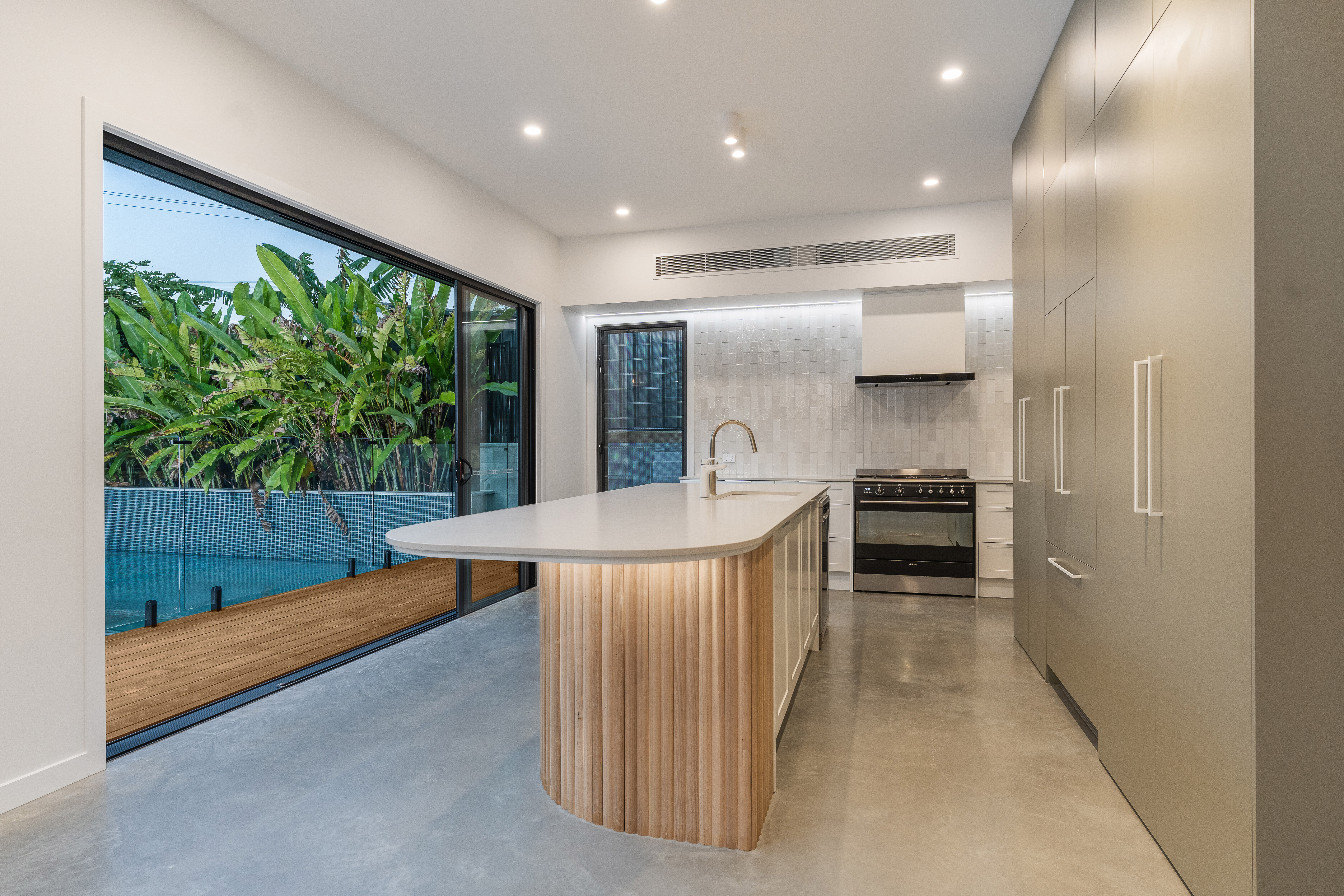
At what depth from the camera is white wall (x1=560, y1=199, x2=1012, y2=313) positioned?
16.8 ft

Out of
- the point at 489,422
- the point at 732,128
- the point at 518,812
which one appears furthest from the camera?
the point at 489,422

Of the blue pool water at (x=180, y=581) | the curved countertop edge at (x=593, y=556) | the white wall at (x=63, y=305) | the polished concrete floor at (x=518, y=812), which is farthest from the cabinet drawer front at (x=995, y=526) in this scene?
the blue pool water at (x=180, y=581)

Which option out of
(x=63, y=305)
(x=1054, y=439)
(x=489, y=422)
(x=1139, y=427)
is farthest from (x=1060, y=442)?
(x=63, y=305)

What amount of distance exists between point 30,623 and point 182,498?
8.62 feet

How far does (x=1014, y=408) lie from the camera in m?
3.85

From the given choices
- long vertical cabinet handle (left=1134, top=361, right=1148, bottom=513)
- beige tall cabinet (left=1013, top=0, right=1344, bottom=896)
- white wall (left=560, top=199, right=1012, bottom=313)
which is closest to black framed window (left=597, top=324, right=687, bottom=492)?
white wall (left=560, top=199, right=1012, bottom=313)

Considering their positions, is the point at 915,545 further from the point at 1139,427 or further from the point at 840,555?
the point at 1139,427

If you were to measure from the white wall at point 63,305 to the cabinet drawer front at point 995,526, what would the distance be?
17.1ft

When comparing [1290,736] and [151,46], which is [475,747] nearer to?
[1290,736]

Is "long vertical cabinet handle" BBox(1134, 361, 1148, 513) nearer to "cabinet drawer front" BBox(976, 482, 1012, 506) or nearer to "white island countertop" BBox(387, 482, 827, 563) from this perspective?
"white island countertop" BBox(387, 482, 827, 563)

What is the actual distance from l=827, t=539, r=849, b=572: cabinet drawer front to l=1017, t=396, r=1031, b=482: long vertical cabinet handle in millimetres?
1999

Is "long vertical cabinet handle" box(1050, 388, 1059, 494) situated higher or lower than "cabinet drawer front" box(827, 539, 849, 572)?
higher

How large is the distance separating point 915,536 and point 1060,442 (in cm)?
260

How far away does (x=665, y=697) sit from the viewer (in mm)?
1920
